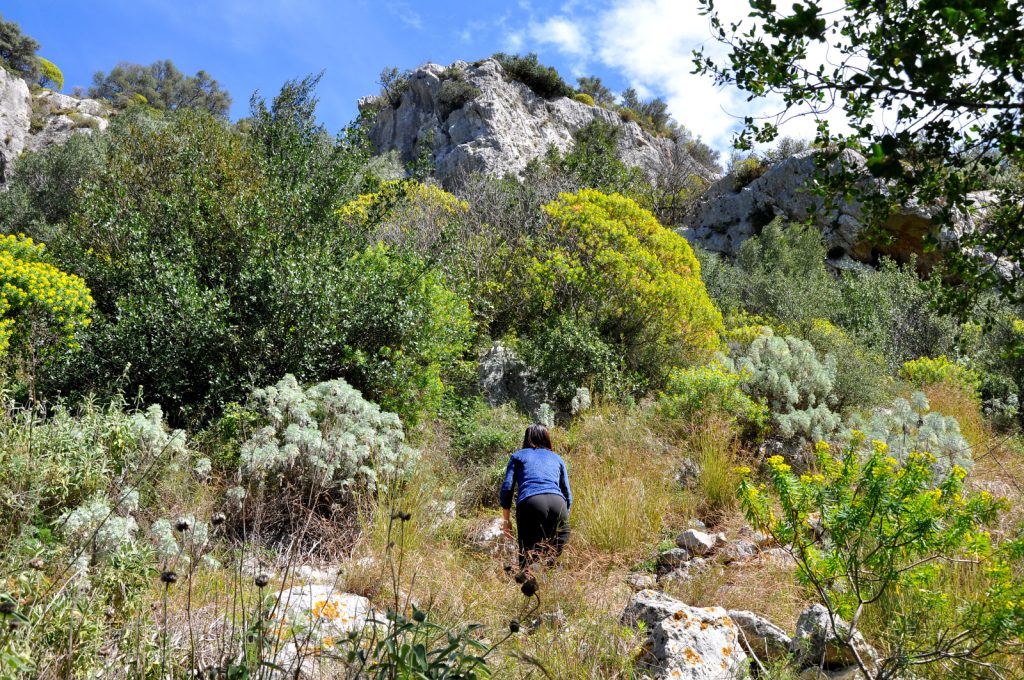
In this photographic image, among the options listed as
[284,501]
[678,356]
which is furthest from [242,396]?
[678,356]

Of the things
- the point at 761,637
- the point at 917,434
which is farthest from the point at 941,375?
the point at 761,637

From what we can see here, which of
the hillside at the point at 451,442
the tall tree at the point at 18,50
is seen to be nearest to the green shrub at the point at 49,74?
the tall tree at the point at 18,50

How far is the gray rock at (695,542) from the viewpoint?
5.29 m

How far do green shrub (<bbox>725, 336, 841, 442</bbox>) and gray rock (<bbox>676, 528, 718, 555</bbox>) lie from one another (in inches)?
116

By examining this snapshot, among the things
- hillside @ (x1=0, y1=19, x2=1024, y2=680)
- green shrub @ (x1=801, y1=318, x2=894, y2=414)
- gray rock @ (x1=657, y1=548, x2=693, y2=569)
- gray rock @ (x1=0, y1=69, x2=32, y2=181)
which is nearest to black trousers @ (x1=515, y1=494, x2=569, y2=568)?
hillside @ (x1=0, y1=19, x2=1024, y2=680)

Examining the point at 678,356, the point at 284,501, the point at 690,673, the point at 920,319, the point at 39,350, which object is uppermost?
the point at 920,319

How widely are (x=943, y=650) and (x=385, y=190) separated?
27.7 ft

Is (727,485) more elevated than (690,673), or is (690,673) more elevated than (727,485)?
(727,485)

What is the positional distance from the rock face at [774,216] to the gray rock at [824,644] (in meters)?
22.6

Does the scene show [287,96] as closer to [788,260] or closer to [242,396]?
[242,396]

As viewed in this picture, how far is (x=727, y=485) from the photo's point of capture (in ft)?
21.5

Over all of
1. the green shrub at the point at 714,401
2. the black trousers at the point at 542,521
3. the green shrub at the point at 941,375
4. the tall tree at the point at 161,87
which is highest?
the tall tree at the point at 161,87

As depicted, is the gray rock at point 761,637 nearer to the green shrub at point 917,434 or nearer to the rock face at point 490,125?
the green shrub at point 917,434

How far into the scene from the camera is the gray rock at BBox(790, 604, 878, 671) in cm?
298
